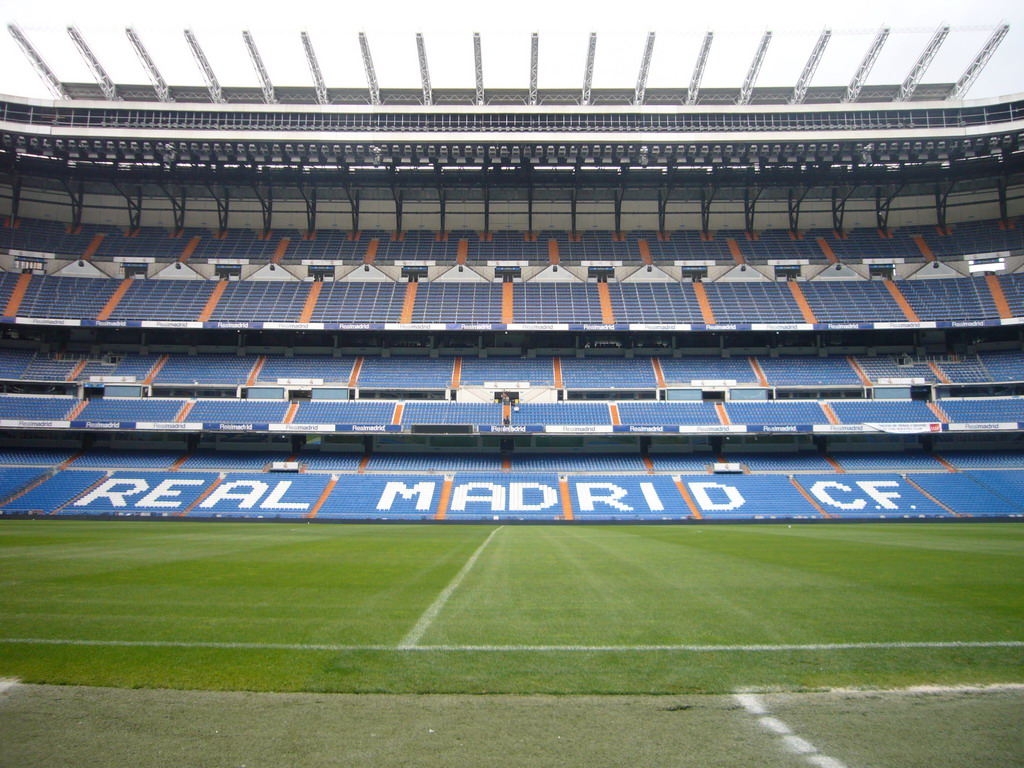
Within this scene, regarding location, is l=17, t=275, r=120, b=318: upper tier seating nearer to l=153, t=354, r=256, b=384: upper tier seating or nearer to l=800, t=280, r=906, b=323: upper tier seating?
l=153, t=354, r=256, b=384: upper tier seating

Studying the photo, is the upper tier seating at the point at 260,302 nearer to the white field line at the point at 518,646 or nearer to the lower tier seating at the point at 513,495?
the lower tier seating at the point at 513,495

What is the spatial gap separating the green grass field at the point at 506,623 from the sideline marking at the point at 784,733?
257 mm

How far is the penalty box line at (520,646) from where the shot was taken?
557cm

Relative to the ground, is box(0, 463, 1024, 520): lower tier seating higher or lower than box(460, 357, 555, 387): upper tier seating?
lower

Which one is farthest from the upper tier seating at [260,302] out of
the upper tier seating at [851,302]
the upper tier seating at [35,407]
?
the upper tier seating at [851,302]

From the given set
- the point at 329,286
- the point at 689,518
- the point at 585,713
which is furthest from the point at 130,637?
the point at 329,286

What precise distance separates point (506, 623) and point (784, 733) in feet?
11.5

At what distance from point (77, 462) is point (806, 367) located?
50.5 m

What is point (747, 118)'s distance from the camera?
42.5 m

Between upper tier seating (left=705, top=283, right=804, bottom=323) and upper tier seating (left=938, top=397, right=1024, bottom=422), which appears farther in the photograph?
upper tier seating (left=705, top=283, right=804, bottom=323)

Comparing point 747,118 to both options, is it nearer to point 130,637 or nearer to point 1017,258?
point 1017,258

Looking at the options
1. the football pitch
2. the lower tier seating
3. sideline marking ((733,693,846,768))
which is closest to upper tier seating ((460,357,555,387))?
the lower tier seating

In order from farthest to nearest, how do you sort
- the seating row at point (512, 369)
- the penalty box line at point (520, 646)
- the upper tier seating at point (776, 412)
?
the seating row at point (512, 369) < the upper tier seating at point (776, 412) < the penalty box line at point (520, 646)

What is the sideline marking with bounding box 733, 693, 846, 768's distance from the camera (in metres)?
3.42
